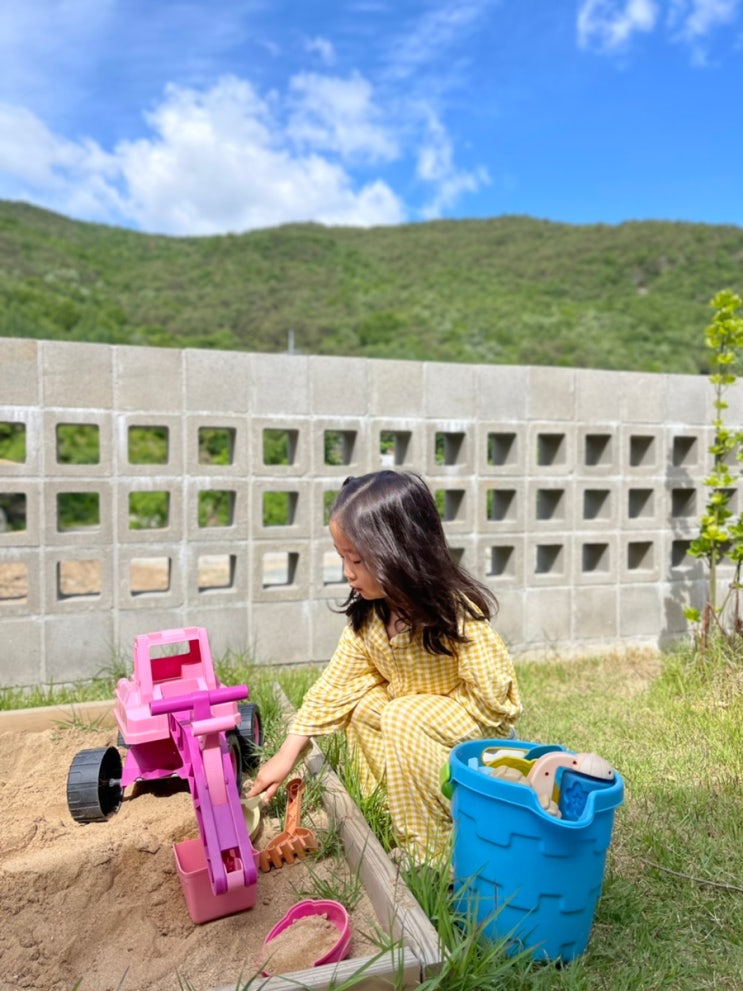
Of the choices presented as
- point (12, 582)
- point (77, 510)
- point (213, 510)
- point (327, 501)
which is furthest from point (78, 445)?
point (327, 501)

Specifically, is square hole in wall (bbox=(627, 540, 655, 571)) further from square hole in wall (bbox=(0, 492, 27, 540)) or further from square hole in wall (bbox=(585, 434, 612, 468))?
square hole in wall (bbox=(0, 492, 27, 540))

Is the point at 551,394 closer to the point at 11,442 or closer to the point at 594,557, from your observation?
the point at 594,557

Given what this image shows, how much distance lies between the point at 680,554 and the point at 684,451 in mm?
532

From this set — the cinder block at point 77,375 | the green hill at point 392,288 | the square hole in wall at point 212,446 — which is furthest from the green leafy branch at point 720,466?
the green hill at point 392,288

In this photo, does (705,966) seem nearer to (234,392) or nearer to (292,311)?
(234,392)

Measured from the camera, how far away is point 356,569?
1776mm

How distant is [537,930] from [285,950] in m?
0.44

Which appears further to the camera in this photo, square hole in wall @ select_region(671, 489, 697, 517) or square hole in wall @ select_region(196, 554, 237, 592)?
square hole in wall @ select_region(196, 554, 237, 592)

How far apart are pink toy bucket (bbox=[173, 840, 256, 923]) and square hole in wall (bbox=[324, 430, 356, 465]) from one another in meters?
2.16

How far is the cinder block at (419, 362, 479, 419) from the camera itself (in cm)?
359

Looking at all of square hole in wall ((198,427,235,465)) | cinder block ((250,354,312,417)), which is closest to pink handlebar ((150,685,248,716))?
cinder block ((250,354,312,417))

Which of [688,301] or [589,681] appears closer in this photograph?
[589,681]

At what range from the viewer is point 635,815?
2062 millimetres

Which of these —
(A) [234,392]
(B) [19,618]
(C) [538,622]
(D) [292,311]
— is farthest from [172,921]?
(D) [292,311]
